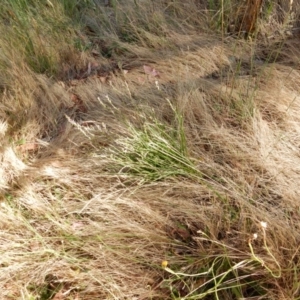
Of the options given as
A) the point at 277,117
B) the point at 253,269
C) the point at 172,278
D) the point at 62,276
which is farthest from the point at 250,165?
the point at 62,276

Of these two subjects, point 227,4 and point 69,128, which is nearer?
point 69,128

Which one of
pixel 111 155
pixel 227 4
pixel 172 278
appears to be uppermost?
pixel 227 4

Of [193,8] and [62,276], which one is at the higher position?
[193,8]

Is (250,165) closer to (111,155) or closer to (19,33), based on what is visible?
(111,155)

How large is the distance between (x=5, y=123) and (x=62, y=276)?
1149 mm

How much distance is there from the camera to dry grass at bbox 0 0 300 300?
5.22 feet

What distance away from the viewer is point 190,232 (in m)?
1.73

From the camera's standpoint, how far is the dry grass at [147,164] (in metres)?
1.59

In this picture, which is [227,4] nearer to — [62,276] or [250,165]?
[250,165]

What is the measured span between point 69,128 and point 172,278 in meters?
1.17

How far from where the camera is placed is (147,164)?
1879 mm

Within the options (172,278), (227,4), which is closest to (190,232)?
(172,278)

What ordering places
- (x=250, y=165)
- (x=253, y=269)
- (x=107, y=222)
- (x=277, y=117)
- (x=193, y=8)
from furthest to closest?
(x=193, y=8), (x=277, y=117), (x=250, y=165), (x=107, y=222), (x=253, y=269)

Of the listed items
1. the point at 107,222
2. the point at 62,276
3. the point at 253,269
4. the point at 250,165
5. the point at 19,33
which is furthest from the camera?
the point at 19,33
